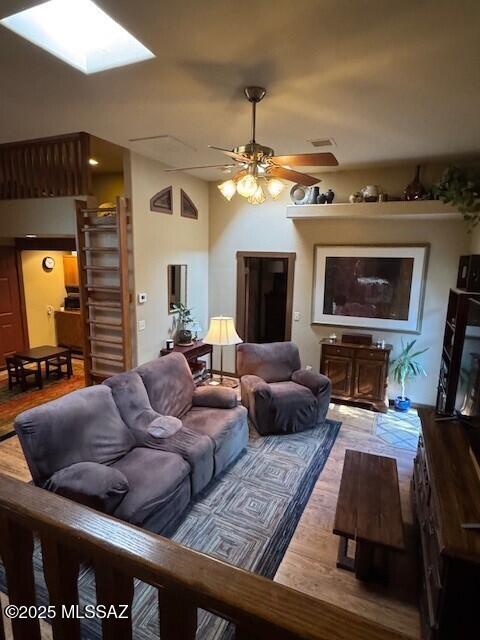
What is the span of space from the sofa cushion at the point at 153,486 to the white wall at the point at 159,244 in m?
2.02

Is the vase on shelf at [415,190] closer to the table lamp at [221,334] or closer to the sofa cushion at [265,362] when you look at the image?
the sofa cushion at [265,362]

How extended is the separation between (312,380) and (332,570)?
7.02ft

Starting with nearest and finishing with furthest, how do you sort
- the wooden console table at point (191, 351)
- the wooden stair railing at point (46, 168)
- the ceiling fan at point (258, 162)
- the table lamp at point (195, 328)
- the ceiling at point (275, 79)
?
the ceiling at point (275, 79) → the ceiling fan at point (258, 162) → the wooden stair railing at point (46, 168) → the wooden console table at point (191, 351) → the table lamp at point (195, 328)

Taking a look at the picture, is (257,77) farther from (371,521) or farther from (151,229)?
(371,521)

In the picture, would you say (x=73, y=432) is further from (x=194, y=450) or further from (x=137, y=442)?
(x=194, y=450)

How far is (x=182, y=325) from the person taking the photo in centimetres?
526

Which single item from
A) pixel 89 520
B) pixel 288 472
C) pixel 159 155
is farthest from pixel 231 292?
pixel 89 520

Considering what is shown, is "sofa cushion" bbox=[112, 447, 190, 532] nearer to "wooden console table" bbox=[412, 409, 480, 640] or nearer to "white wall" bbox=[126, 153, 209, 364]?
"wooden console table" bbox=[412, 409, 480, 640]

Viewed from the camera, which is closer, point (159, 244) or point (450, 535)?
point (450, 535)

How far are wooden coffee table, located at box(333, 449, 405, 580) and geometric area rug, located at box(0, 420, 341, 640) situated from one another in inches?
19.4

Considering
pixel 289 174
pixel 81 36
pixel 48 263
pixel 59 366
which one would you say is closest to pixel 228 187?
pixel 289 174

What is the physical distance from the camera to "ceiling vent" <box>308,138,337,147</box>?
3.55 metres

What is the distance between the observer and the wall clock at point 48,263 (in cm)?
665

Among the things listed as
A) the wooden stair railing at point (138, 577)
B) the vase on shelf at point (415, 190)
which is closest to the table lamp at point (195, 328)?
the vase on shelf at point (415, 190)
